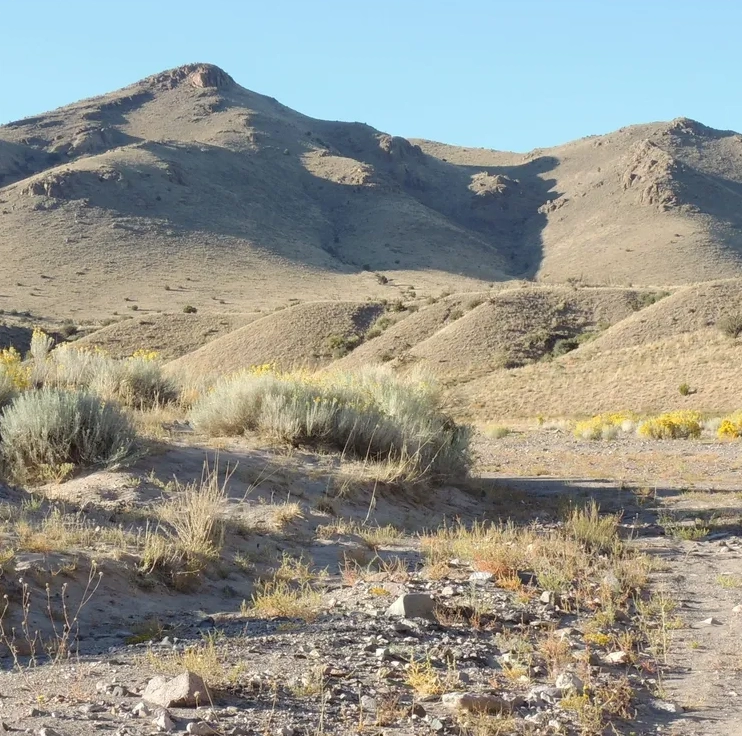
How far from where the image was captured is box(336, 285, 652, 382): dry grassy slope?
45281 millimetres

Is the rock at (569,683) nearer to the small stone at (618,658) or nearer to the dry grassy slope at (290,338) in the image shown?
the small stone at (618,658)

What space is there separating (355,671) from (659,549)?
5.64m

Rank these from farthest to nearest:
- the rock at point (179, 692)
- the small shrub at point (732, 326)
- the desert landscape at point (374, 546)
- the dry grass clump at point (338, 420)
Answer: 1. the small shrub at point (732, 326)
2. the dry grass clump at point (338, 420)
3. the desert landscape at point (374, 546)
4. the rock at point (179, 692)

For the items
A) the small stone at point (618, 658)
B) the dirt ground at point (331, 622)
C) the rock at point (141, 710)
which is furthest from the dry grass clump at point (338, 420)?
the rock at point (141, 710)

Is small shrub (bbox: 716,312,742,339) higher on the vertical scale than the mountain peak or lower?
lower

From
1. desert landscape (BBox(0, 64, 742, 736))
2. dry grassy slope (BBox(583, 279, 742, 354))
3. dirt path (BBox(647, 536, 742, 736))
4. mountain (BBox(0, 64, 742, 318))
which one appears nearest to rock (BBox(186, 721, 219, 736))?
desert landscape (BBox(0, 64, 742, 736))

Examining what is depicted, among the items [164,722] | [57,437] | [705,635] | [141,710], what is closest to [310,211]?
[57,437]

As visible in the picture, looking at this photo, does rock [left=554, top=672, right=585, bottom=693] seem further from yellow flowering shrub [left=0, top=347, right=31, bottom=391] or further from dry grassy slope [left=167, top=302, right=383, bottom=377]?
dry grassy slope [left=167, top=302, right=383, bottom=377]

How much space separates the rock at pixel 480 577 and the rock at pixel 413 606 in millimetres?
1055

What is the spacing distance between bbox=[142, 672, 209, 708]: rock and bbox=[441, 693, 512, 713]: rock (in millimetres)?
1265

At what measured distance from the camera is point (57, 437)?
35.1 feet

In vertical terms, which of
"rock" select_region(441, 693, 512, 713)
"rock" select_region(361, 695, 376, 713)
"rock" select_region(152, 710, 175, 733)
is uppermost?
"rock" select_region(152, 710, 175, 733)

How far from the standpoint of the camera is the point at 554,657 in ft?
19.2

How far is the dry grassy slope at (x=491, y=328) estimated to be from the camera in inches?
1783
